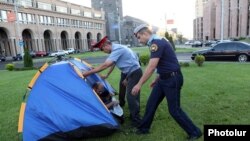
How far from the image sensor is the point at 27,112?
4258mm

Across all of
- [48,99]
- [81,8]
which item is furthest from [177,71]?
[81,8]

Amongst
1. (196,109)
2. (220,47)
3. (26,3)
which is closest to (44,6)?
(26,3)

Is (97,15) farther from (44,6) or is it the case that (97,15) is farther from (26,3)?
(26,3)

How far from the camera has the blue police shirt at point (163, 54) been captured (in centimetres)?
370

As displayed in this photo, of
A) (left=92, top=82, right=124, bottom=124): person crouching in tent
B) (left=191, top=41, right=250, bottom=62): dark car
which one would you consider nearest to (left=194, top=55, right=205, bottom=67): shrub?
(left=191, top=41, right=250, bottom=62): dark car

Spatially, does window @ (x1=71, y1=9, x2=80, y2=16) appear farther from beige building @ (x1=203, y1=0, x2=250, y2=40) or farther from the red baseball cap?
the red baseball cap

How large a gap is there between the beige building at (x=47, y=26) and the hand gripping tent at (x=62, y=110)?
35333 mm

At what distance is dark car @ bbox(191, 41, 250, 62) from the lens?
15258mm

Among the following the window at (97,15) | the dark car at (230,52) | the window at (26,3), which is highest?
the window at (97,15)

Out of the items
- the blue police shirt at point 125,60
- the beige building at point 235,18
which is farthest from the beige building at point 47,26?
the beige building at point 235,18

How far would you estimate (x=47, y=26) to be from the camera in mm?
55375

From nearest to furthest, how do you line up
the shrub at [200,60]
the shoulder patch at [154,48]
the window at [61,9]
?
1. the shoulder patch at [154,48]
2. the shrub at [200,60]
3. the window at [61,9]

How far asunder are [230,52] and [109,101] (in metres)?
12.6

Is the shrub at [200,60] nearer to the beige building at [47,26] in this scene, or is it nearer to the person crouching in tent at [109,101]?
the person crouching in tent at [109,101]
